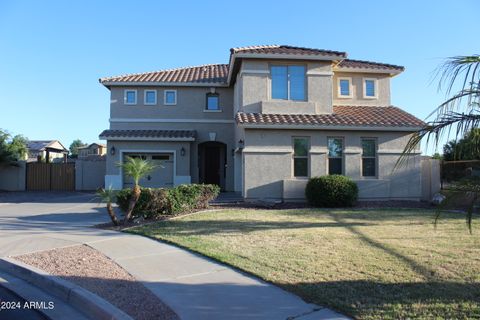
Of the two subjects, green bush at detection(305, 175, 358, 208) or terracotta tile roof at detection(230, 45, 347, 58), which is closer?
green bush at detection(305, 175, 358, 208)

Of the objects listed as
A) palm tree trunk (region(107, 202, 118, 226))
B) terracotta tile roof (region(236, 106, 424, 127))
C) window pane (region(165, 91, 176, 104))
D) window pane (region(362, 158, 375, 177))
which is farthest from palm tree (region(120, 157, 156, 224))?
window pane (region(165, 91, 176, 104))

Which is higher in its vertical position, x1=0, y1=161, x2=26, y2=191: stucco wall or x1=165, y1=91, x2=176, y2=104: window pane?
x1=165, y1=91, x2=176, y2=104: window pane

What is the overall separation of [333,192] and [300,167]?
220 cm

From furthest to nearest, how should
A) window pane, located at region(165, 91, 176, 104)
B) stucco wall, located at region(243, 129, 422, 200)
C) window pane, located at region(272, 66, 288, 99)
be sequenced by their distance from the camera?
1. window pane, located at region(165, 91, 176, 104)
2. window pane, located at region(272, 66, 288, 99)
3. stucco wall, located at region(243, 129, 422, 200)

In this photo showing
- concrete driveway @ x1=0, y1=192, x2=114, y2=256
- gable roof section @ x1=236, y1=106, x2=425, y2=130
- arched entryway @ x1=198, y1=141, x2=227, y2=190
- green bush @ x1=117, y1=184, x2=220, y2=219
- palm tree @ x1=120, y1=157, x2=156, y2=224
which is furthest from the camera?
arched entryway @ x1=198, y1=141, x2=227, y2=190

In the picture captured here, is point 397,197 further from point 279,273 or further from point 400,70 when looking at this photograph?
point 279,273

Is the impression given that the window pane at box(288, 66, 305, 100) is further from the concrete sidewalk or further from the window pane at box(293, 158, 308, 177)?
the concrete sidewalk

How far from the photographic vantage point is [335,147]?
1775cm

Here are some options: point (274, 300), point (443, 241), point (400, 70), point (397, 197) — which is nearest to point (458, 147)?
point (274, 300)

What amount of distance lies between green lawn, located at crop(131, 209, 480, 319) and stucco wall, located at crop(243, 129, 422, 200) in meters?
3.91

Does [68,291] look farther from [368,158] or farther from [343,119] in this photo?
[368,158]

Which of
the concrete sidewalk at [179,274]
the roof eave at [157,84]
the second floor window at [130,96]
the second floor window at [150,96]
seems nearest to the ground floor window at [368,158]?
the roof eave at [157,84]

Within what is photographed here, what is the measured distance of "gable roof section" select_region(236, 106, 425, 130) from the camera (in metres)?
16.8

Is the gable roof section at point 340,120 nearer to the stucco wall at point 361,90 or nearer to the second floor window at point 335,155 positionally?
the second floor window at point 335,155
